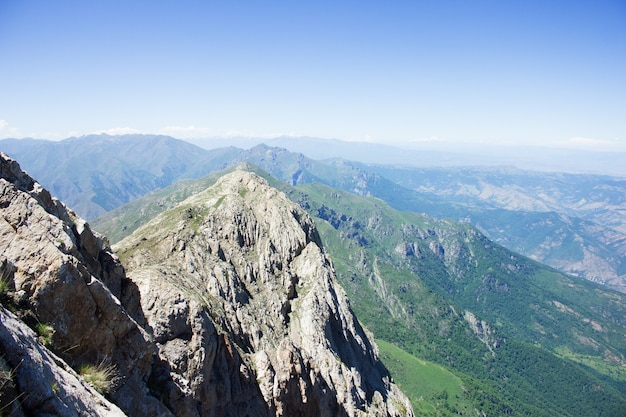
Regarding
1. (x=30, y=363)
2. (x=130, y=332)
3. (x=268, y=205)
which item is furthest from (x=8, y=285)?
(x=268, y=205)

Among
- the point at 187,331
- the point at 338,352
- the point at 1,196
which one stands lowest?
the point at 338,352

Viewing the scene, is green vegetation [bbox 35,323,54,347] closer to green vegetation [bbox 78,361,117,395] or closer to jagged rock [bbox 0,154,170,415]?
jagged rock [bbox 0,154,170,415]

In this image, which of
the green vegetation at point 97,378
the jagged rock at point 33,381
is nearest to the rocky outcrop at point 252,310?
the green vegetation at point 97,378

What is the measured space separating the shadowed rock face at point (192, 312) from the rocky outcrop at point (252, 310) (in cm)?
23

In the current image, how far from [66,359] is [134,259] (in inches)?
1983

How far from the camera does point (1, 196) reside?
18188 millimetres

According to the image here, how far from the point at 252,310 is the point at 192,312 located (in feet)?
91.8

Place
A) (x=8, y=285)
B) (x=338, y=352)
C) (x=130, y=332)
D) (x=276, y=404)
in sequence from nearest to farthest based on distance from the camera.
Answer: (x=8, y=285)
(x=130, y=332)
(x=276, y=404)
(x=338, y=352)

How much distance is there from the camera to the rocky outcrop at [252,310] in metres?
41.4

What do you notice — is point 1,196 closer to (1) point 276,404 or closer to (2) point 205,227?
(1) point 276,404

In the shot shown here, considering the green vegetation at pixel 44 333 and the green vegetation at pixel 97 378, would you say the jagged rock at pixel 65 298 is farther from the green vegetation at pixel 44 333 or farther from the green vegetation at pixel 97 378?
the green vegetation at pixel 97 378

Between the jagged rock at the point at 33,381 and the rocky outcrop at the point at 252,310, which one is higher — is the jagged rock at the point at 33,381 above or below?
above

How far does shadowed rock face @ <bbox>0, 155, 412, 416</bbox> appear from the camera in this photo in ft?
51.4

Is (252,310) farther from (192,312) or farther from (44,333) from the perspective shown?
(44,333)
